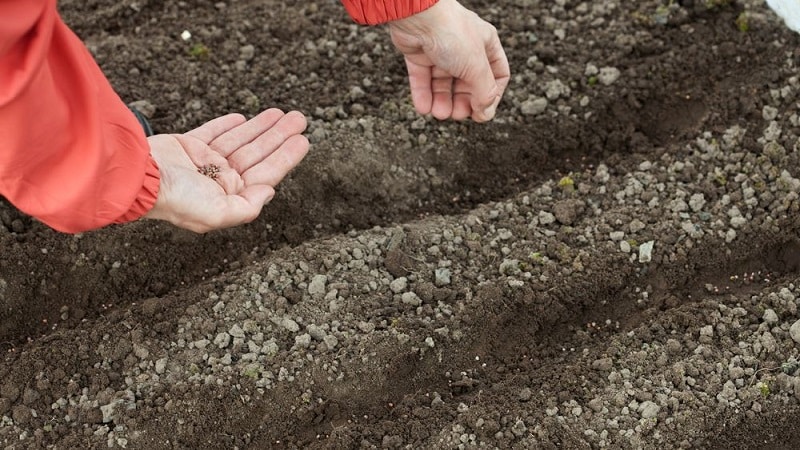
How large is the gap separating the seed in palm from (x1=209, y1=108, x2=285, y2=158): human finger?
4.2 inches

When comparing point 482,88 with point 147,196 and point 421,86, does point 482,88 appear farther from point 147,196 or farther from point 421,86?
point 147,196

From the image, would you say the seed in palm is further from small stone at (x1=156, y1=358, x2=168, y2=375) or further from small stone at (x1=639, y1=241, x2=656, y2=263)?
small stone at (x1=639, y1=241, x2=656, y2=263)

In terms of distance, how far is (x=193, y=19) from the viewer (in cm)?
369

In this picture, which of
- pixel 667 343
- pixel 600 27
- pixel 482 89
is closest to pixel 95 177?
pixel 482 89

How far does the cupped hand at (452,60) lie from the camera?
104 inches

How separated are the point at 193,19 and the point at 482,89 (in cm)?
141

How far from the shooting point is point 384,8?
2602mm

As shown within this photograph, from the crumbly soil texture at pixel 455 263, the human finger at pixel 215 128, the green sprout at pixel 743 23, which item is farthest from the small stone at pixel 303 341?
the green sprout at pixel 743 23

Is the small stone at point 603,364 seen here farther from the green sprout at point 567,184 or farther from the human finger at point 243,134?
the human finger at point 243,134

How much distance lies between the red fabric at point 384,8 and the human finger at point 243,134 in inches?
17.3

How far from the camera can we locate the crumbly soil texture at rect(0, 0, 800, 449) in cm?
269

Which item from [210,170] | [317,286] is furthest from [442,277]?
[210,170]

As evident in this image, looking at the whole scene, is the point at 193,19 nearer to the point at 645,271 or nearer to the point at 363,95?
the point at 363,95

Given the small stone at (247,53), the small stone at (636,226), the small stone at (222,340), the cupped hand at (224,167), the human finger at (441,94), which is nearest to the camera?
the cupped hand at (224,167)
